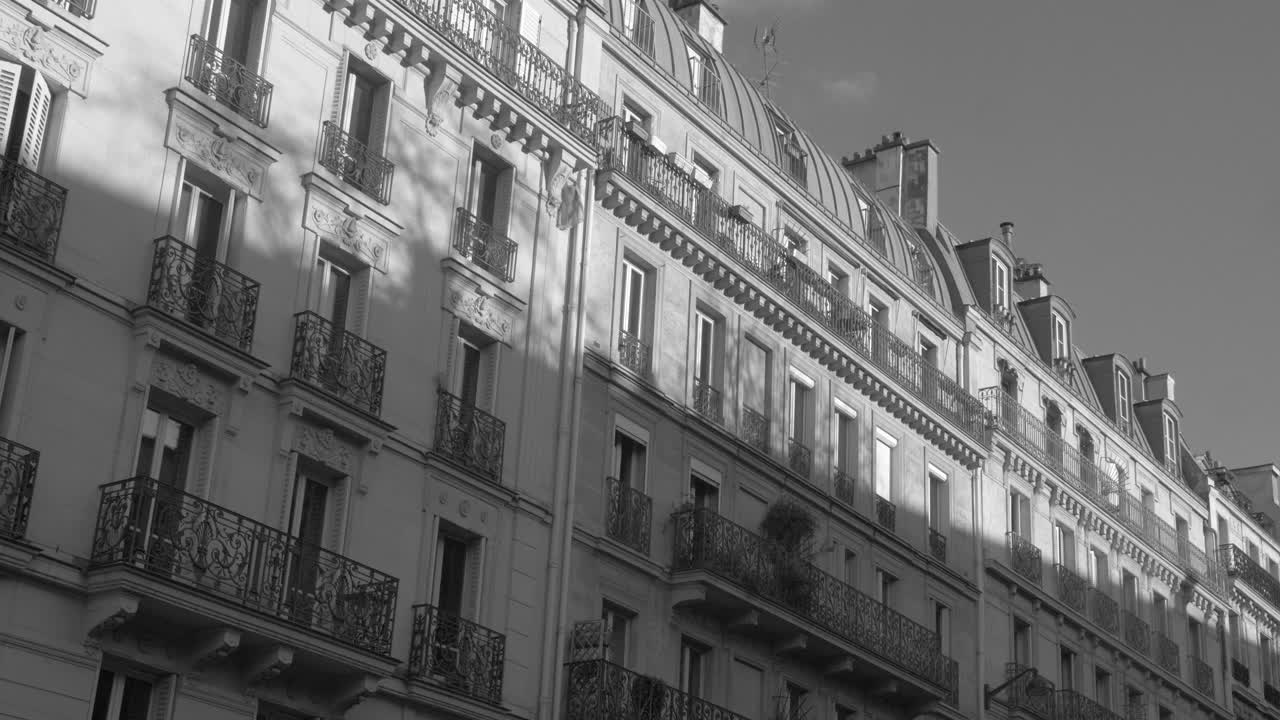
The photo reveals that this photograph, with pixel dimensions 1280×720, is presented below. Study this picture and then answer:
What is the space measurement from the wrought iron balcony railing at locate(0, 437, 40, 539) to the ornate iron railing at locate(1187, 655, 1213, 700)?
35594mm

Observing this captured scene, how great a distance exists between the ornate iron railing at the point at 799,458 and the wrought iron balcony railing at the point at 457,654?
9.58 metres

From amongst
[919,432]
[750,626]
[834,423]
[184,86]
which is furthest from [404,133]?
[919,432]

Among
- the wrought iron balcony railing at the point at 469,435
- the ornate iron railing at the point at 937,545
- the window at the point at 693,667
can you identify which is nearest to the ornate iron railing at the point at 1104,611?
the ornate iron railing at the point at 937,545

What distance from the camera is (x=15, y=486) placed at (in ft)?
60.0

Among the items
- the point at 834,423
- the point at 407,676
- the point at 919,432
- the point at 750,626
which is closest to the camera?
the point at 407,676

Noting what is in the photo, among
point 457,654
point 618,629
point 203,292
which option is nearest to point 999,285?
point 618,629

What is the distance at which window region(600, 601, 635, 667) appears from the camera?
27.0 meters

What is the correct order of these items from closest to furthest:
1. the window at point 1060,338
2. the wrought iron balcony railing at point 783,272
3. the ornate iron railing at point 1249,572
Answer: the wrought iron balcony railing at point 783,272
the window at point 1060,338
the ornate iron railing at point 1249,572

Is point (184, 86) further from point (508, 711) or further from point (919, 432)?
point (919, 432)

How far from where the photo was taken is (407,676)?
889 inches

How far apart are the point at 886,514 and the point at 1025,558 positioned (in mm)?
5941

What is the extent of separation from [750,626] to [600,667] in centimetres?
479

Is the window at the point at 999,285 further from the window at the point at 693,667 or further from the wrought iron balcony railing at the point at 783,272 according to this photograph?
the window at the point at 693,667

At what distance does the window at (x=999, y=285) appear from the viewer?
139 feet
